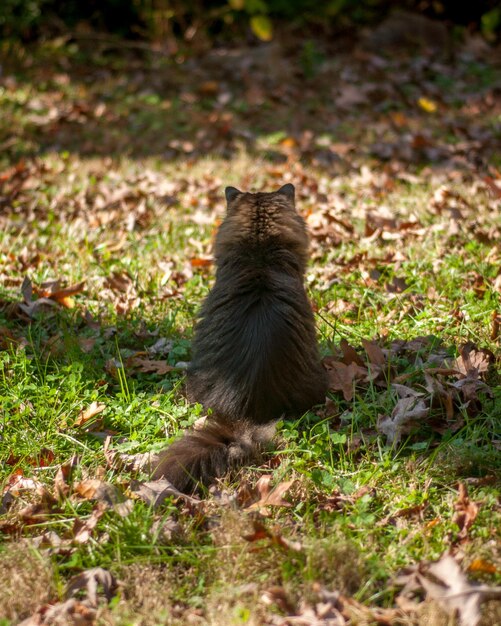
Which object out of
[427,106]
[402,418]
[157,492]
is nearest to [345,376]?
[402,418]

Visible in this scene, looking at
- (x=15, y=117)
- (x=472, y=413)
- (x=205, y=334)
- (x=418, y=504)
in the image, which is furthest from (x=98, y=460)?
(x=15, y=117)

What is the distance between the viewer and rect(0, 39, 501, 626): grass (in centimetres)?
277

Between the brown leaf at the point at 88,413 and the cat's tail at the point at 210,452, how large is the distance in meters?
0.60

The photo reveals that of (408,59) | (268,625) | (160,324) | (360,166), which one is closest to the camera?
(268,625)

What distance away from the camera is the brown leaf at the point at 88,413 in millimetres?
3826

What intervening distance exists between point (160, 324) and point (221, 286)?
115 cm

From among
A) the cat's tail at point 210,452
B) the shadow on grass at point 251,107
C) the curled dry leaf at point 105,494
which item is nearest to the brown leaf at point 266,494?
the cat's tail at point 210,452

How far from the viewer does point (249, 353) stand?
140 inches

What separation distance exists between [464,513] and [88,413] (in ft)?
6.82

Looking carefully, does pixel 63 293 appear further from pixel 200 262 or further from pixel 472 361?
pixel 472 361

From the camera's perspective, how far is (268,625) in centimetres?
252

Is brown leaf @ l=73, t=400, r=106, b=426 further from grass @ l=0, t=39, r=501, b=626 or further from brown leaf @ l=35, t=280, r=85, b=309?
brown leaf @ l=35, t=280, r=85, b=309

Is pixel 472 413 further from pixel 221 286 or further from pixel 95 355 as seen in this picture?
pixel 95 355

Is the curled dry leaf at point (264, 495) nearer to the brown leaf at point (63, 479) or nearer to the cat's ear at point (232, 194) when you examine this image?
the brown leaf at point (63, 479)
